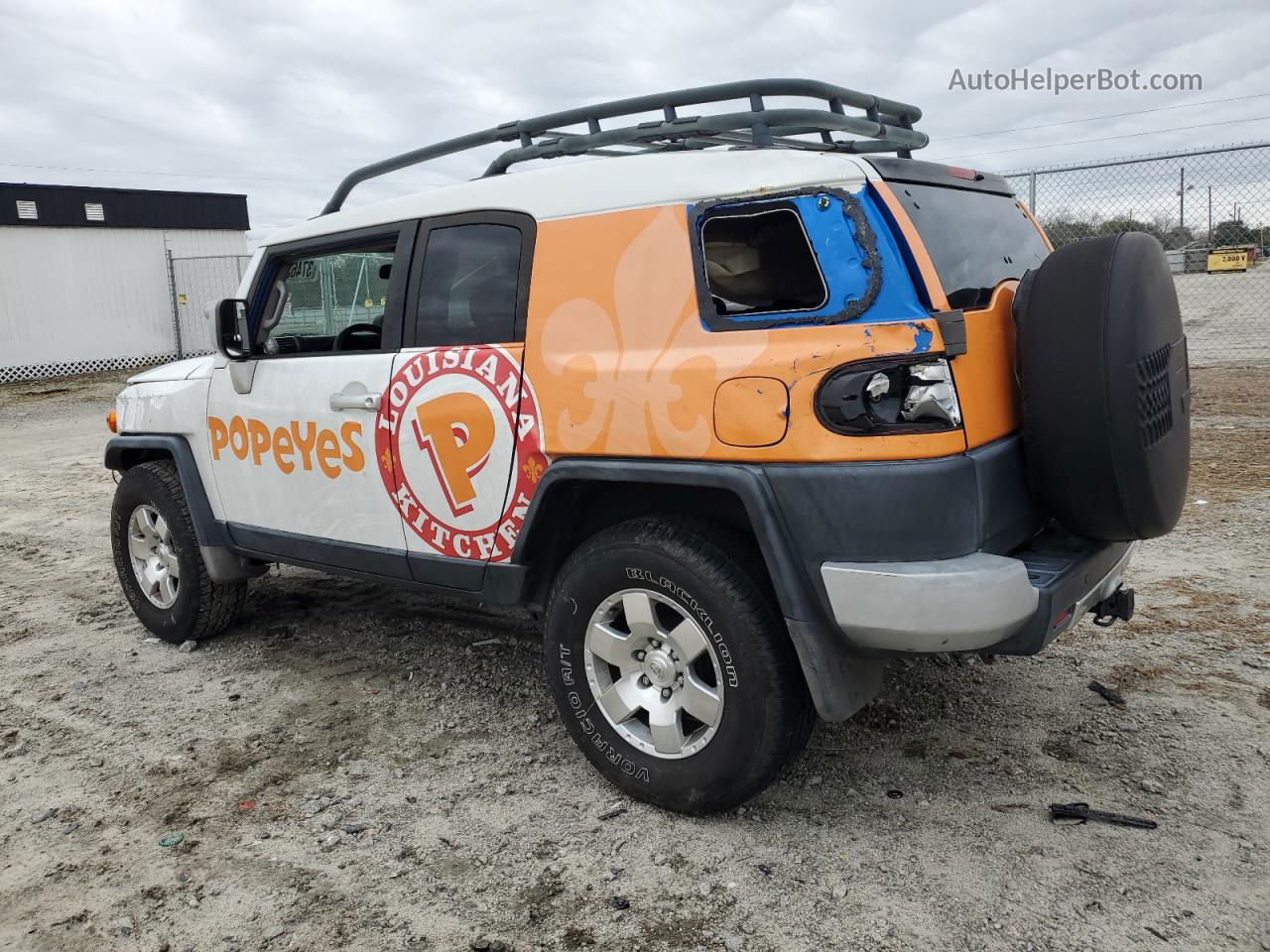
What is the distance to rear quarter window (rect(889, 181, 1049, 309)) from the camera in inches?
108

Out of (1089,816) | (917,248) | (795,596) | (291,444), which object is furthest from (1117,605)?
(291,444)

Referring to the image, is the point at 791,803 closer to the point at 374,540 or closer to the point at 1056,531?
the point at 1056,531

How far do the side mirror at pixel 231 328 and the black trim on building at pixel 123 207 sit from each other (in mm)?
20082

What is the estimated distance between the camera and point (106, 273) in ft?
71.7

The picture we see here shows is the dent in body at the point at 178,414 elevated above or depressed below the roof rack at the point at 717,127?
below

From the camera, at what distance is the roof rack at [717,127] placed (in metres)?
3.04

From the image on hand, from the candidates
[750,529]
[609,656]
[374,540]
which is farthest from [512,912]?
[374,540]

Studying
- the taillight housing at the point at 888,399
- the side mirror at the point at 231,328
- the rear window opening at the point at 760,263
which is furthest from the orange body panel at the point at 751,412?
the side mirror at the point at 231,328

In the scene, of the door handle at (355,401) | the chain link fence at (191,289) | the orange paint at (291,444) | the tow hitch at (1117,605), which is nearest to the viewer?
the tow hitch at (1117,605)

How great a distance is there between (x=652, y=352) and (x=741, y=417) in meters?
0.38

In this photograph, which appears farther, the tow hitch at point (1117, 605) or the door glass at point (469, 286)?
the door glass at point (469, 286)

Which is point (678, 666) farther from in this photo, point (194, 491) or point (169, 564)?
point (169, 564)

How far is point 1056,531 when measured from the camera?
119 inches

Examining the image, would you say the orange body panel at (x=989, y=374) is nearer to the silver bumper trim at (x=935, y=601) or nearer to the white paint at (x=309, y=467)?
the silver bumper trim at (x=935, y=601)
